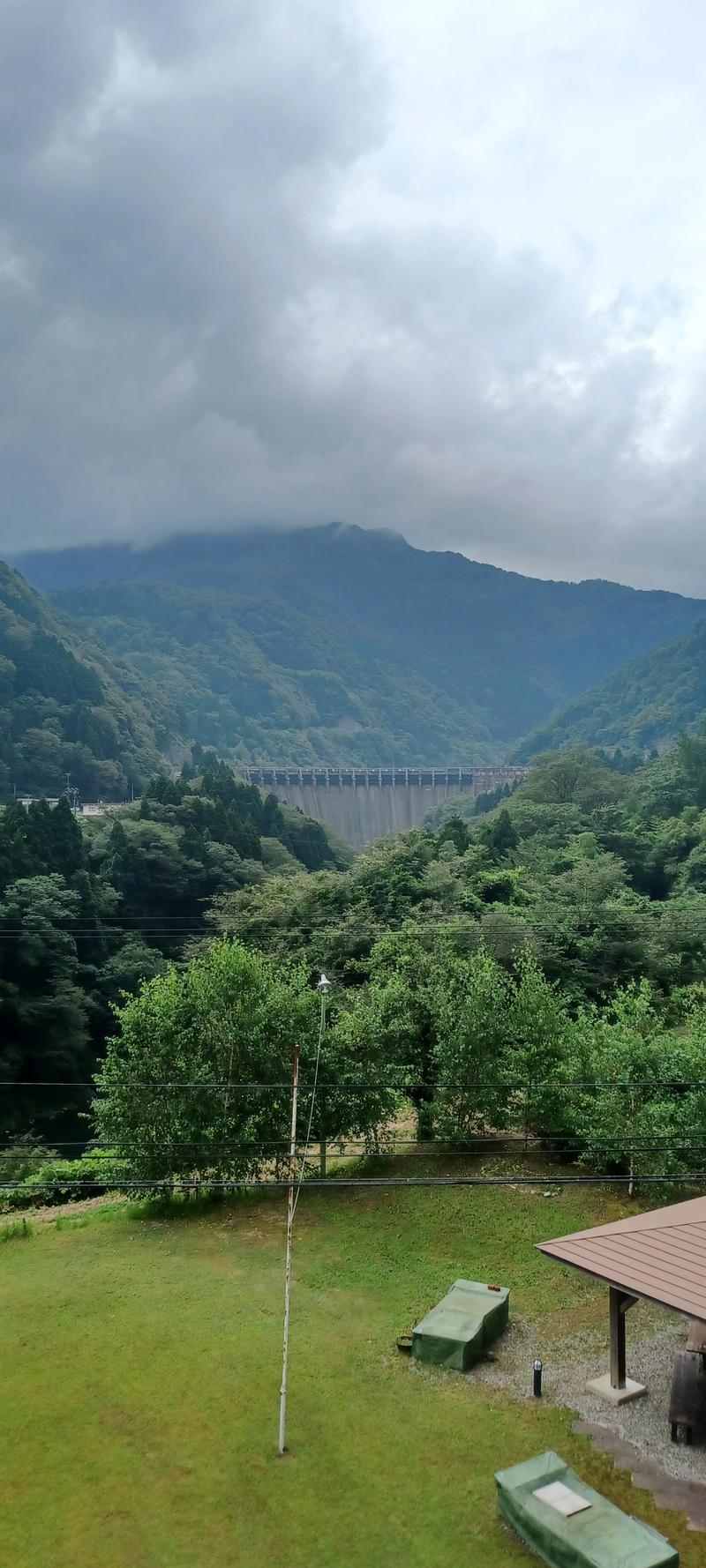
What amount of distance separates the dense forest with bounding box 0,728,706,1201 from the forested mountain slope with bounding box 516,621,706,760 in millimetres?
48347

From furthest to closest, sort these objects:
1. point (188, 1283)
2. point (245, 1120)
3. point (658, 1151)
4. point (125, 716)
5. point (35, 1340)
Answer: point (125, 716) → point (245, 1120) → point (658, 1151) → point (188, 1283) → point (35, 1340)

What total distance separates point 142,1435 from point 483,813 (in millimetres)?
100419

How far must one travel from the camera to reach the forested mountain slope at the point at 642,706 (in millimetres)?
135625

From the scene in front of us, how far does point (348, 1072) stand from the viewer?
2406 cm

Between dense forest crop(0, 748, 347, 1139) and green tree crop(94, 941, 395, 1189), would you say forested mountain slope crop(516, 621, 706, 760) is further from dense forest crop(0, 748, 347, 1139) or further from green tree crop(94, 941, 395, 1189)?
green tree crop(94, 941, 395, 1189)

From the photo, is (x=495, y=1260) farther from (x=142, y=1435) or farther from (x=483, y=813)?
(x=483, y=813)

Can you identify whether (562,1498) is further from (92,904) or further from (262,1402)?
(92,904)

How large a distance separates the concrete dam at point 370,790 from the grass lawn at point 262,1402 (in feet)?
373

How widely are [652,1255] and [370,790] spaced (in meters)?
129

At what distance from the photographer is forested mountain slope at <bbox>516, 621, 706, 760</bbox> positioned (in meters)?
136

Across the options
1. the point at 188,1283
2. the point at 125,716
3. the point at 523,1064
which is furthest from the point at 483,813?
the point at 188,1283

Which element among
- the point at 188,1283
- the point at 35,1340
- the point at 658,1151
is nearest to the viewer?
the point at 35,1340

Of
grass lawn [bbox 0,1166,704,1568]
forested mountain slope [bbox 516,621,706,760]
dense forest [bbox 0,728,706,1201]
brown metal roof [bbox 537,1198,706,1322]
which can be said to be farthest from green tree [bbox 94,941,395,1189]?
forested mountain slope [bbox 516,621,706,760]

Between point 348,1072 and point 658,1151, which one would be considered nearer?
point 658,1151
